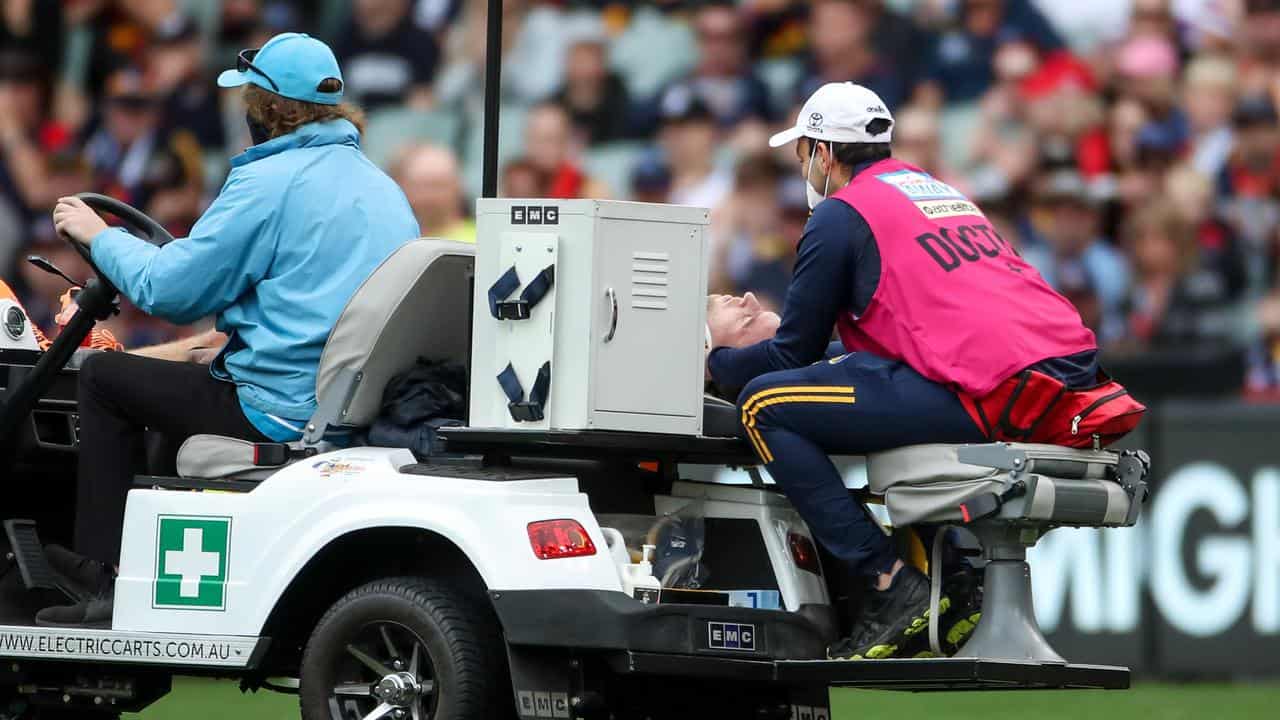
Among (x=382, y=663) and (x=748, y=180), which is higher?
(x=748, y=180)

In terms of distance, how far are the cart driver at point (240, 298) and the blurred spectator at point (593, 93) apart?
23.1ft

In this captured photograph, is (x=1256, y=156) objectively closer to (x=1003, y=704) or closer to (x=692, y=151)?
(x=692, y=151)

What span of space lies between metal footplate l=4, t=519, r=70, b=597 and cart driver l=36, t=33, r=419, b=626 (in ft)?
0.69

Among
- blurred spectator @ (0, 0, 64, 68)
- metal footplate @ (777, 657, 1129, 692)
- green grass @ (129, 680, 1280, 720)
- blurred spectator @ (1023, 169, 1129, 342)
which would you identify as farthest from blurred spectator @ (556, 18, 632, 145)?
metal footplate @ (777, 657, 1129, 692)

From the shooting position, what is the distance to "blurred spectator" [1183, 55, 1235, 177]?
A: 1287cm

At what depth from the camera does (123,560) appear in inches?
289

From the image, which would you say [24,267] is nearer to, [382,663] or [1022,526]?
[382,663]

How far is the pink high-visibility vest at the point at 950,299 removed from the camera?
6.75 meters

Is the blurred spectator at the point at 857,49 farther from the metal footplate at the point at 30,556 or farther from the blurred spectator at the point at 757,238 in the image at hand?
the metal footplate at the point at 30,556

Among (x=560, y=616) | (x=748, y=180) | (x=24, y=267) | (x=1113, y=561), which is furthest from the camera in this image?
(x=24, y=267)

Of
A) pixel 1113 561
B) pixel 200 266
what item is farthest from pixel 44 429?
pixel 1113 561

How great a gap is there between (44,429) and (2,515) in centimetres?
34

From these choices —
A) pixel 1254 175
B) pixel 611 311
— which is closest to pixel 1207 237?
pixel 1254 175

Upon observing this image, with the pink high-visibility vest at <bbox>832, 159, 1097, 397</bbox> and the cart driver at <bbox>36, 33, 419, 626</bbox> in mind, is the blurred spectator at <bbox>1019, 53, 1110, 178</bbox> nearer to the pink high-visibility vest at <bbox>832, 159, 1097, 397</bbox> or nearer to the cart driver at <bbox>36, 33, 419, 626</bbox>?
the pink high-visibility vest at <bbox>832, 159, 1097, 397</bbox>
